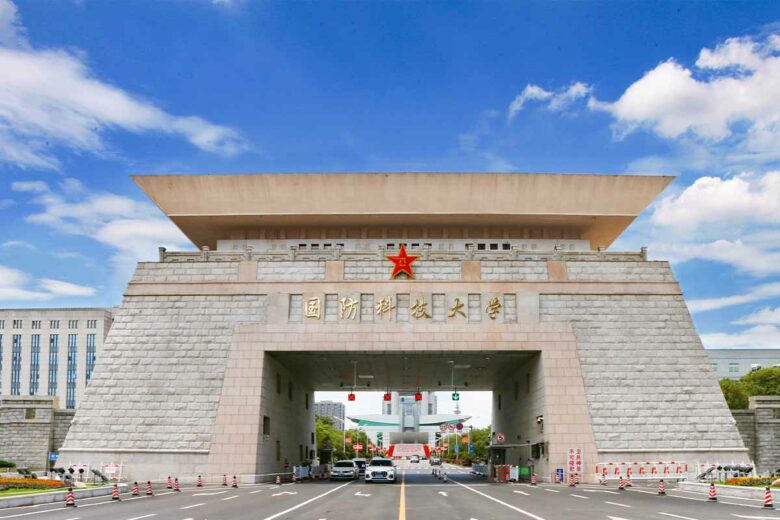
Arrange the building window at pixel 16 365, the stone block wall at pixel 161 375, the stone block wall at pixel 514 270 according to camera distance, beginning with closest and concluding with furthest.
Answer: the stone block wall at pixel 161 375
the stone block wall at pixel 514 270
the building window at pixel 16 365

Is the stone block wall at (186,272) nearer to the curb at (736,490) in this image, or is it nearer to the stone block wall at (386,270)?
the stone block wall at (386,270)

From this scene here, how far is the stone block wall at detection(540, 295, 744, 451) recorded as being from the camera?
3650 centimetres

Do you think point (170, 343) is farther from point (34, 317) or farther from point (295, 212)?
point (34, 317)

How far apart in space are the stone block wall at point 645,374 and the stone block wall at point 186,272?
17126 mm

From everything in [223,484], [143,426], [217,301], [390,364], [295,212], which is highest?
[295,212]

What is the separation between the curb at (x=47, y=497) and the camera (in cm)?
2250

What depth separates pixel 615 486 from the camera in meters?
34.3

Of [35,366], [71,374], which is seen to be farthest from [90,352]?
[35,366]

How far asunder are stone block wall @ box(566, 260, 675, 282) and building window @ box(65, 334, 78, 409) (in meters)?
88.6

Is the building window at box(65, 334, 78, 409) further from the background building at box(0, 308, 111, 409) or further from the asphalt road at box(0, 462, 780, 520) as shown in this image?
the asphalt road at box(0, 462, 780, 520)

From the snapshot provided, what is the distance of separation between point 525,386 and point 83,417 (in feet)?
79.7

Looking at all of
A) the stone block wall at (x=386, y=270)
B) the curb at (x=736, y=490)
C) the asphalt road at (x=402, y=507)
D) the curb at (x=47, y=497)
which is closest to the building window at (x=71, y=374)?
the stone block wall at (x=386, y=270)

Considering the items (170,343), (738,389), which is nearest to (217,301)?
(170,343)

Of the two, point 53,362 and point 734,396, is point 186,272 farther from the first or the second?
point 53,362
